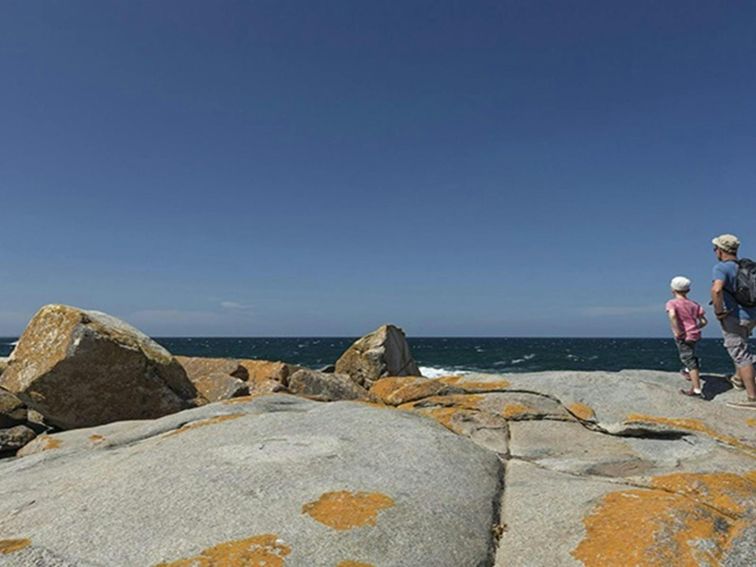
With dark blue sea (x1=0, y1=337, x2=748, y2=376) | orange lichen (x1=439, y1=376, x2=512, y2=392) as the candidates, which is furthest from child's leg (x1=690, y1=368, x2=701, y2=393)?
dark blue sea (x1=0, y1=337, x2=748, y2=376)

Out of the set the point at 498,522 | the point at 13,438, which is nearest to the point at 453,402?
the point at 498,522

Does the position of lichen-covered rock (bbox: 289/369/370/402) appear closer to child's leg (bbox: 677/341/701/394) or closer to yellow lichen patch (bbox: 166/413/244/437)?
yellow lichen patch (bbox: 166/413/244/437)

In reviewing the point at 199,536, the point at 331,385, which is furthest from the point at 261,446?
the point at 331,385

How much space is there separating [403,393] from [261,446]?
13.4 feet

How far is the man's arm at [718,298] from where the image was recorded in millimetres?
8734

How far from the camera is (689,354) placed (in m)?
9.52

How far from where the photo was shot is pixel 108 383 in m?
10.6

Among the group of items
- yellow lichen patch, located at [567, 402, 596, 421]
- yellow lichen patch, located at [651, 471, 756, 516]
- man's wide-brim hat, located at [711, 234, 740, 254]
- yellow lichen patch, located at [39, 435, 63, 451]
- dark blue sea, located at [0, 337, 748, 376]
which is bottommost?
dark blue sea, located at [0, 337, 748, 376]

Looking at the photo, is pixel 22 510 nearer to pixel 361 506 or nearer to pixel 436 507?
pixel 361 506

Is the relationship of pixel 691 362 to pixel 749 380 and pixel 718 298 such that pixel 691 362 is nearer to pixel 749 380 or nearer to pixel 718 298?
pixel 749 380

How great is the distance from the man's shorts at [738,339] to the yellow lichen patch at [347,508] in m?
7.53

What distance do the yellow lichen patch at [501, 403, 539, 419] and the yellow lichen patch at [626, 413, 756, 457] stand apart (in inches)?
54.2

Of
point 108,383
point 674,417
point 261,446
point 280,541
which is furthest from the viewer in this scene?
point 108,383

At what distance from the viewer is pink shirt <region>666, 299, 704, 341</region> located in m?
9.80
